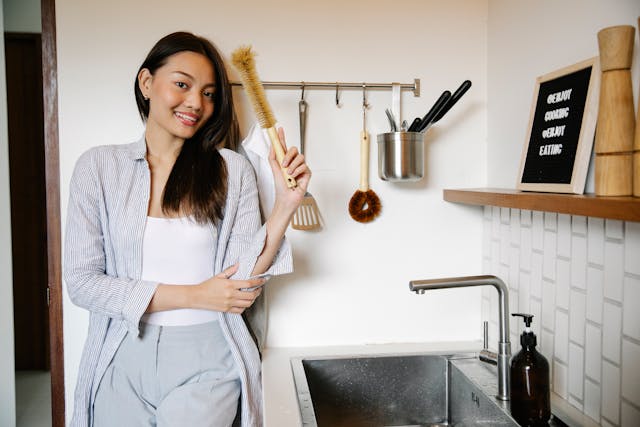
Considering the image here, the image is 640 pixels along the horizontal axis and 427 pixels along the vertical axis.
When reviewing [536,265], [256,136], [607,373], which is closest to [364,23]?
[256,136]

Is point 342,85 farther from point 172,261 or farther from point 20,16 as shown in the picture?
point 20,16

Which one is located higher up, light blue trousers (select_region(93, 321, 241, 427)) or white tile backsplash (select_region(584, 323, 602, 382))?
white tile backsplash (select_region(584, 323, 602, 382))

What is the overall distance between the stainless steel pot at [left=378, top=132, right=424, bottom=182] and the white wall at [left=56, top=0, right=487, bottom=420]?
14cm

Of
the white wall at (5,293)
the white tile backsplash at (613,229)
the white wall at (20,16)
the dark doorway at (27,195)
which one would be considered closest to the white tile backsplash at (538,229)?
the white tile backsplash at (613,229)

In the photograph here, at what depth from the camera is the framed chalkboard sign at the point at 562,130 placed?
1.04 m

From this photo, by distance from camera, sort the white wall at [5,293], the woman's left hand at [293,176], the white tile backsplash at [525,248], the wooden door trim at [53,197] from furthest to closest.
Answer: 1. the white wall at [5,293]
2. the wooden door trim at [53,197]
3. the white tile backsplash at [525,248]
4. the woman's left hand at [293,176]

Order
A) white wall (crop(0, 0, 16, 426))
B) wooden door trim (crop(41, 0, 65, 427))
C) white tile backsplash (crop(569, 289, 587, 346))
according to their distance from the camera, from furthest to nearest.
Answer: white wall (crop(0, 0, 16, 426)), wooden door trim (crop(41, 0, 65, 427)), white tile backsplash (crop(569, 289, 587, 346))

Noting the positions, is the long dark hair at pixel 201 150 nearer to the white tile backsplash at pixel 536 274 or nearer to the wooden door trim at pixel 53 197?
the wooden door trim at pixel 53 197

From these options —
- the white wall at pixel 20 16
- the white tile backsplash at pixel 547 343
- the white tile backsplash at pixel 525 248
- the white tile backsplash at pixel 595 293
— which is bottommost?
the white tile backsplash at pixel 547 343

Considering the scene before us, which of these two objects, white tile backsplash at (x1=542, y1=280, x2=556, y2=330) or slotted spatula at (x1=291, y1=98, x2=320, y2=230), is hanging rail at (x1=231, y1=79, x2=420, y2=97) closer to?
slotted spatula at (x1=291, y1=98, x2=320, y2=230)

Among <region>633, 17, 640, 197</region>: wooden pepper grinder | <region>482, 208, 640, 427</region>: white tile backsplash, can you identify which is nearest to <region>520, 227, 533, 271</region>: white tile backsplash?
<region>482, 208, 640, 427</region>: white tile backsplash

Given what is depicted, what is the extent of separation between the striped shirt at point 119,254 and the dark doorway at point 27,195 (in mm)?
2359

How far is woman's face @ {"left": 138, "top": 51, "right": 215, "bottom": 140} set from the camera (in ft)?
4.19

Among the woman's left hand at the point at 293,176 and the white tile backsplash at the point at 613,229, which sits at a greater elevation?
the woman's left hand at the point at 293,176
